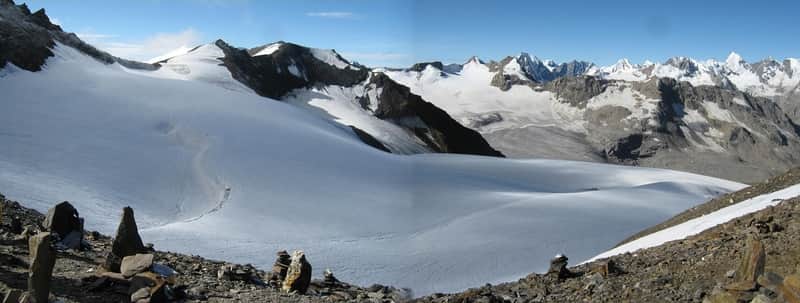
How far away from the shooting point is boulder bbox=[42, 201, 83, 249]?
37.8 ft

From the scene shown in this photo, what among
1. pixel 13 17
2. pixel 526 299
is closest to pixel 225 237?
pixel 526 299

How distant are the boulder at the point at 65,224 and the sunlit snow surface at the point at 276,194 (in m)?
5.30

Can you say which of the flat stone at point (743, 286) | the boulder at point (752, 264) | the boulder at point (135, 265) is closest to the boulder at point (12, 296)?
the boulder at point (135, 265)

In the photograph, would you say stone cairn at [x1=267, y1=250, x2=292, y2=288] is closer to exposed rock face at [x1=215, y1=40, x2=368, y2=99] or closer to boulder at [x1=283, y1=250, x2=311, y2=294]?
boulder at [x1=283, y1=250, x2=311, y2=294]

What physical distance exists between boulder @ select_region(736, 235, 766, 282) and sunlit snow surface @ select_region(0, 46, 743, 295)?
10.0 metres

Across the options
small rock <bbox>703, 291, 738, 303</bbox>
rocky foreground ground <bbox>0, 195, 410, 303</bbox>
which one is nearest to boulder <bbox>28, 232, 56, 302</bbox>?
rocky foreground ground <bbox>0, 195, 410, 303</bbox>

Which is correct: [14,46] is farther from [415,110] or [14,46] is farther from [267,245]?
[415,110]

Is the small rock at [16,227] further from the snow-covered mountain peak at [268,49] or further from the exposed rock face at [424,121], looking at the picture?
the snow-covered mountain peak at [268,49]

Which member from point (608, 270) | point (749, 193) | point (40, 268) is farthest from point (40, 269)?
point (749, 193)

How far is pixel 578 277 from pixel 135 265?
644cm

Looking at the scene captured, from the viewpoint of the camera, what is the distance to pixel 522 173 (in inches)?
1885

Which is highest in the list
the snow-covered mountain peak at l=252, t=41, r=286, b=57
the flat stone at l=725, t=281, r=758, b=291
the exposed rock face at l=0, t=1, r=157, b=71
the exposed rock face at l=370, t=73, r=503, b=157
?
the snow-covered mountain peak at l=252, t=41, r=286, b=57

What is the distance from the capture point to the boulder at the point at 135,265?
9.19 m

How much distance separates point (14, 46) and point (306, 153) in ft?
84.3
